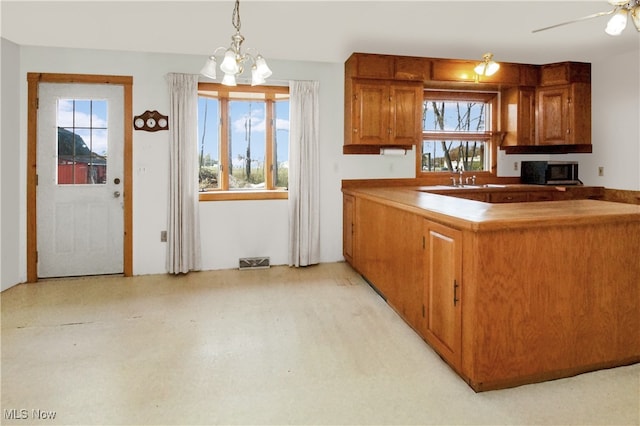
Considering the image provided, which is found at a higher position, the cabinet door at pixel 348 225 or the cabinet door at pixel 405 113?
the cabinet door at pixel 405 113

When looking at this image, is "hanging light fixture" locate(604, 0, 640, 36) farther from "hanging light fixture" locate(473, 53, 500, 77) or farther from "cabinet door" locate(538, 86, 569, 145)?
"cabinet door" locate(538, 86, 569, 145)

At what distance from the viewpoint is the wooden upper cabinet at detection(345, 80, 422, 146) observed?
4422 mm

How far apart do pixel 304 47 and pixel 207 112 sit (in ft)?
4.53

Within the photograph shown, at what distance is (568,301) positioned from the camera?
2064 millimetres

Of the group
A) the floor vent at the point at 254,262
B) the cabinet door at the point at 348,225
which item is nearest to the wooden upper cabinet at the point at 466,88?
the cabinet door at the point at 348,225

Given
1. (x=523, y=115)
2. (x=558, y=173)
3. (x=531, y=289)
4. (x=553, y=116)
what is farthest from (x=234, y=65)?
(x=558, y=173)

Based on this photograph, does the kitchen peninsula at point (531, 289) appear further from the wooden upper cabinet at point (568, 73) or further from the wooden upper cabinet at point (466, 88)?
the wooden upper cabinet at point (568, 73)

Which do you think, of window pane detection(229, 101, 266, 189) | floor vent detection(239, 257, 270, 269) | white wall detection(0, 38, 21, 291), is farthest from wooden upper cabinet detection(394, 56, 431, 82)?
white wall detection(0, 38, 21, 291)

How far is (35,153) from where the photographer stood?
3.95 meters

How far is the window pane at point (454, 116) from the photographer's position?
514cm

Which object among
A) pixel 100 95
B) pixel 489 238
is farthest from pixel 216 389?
pixel 100 95

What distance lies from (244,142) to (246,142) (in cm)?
2

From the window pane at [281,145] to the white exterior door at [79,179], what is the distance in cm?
169

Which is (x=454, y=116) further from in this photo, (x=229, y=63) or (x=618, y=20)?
(x=229, y=63)
